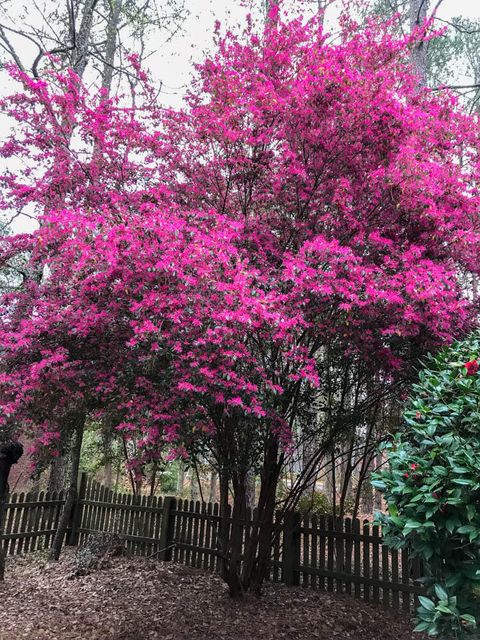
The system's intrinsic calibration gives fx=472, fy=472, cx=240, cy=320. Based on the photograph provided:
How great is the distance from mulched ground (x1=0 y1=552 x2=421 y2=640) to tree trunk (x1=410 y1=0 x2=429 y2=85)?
7083 mm

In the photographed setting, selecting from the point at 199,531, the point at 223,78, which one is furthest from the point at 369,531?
the point at 223,78

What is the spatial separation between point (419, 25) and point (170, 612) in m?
8.65

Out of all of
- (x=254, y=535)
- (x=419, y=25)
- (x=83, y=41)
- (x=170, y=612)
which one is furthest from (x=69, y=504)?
(x=419, y=25)

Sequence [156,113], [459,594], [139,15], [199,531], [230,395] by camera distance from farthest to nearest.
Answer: [139,15] < [199,531] < [156,113] < [230,395] < [459,594]

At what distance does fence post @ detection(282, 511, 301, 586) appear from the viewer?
532cm

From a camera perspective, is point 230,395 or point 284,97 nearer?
point 230,395

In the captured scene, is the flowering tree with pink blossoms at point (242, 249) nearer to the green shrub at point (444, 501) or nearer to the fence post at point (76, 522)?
the green shrub at point (444, 501)

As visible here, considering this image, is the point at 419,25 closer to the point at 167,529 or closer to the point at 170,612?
the point at 167,529

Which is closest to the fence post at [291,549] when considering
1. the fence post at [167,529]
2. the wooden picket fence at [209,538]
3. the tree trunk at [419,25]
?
the wooden picket fence at [209,538]

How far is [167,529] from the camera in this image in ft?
20.8

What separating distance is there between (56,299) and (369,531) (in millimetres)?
3957

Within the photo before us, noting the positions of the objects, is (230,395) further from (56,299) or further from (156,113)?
(156,113)

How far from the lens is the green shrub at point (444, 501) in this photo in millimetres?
2104

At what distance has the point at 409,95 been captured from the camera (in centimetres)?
465
